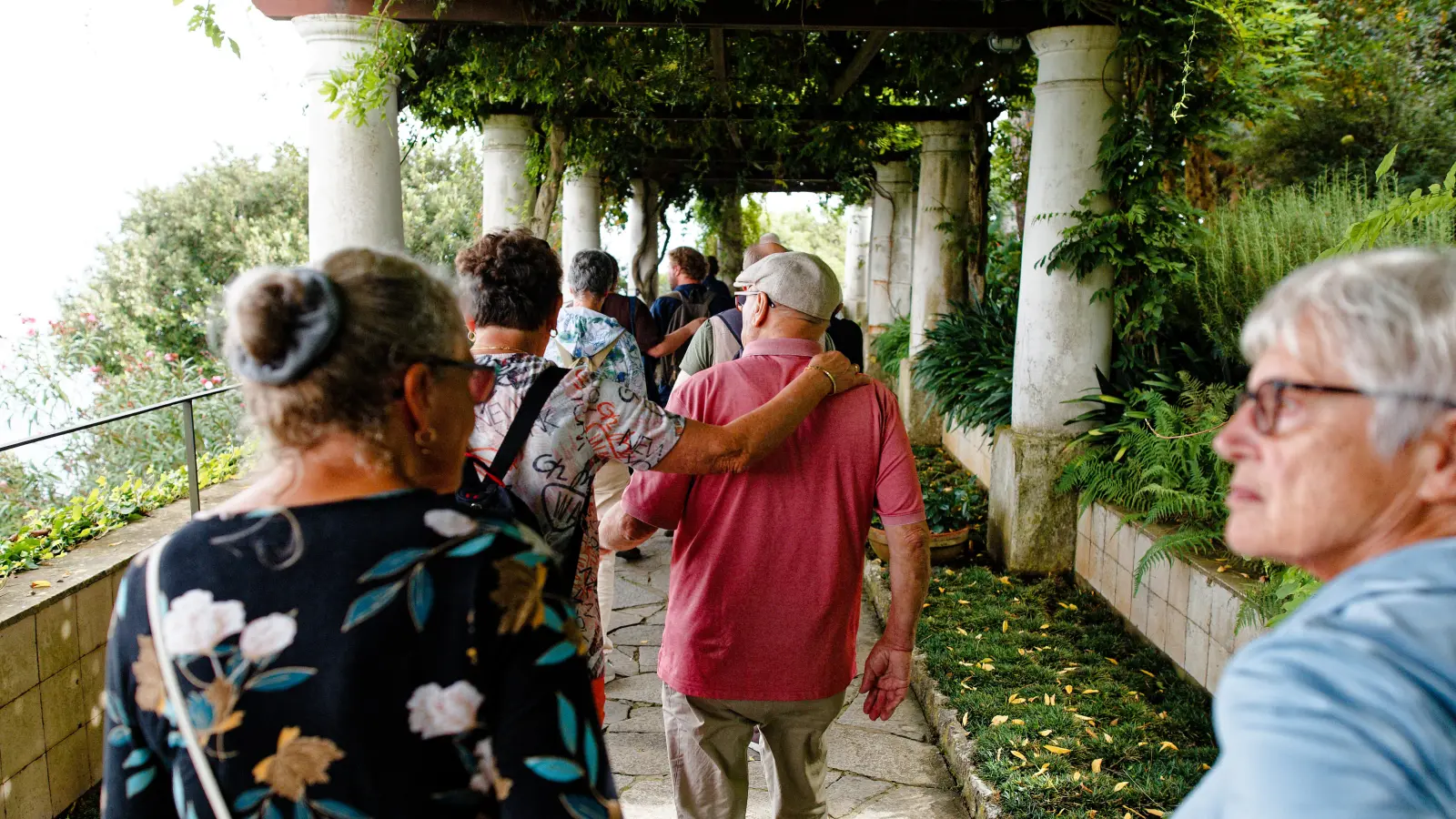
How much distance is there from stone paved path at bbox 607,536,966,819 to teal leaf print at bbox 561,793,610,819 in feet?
8.33

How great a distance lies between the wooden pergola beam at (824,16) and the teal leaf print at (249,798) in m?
4.70

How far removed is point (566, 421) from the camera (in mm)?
2139

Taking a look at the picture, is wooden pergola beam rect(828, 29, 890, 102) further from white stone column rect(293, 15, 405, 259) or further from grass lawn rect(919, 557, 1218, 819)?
grass lawn rect(919, 557, 1218, 819)

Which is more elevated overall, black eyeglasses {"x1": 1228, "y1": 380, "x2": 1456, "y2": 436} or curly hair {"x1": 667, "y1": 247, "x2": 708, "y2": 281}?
curly hair {"x1": 667, "y1": 247, "x2": 708, "y2": 281}

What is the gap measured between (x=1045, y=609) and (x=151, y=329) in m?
13.3

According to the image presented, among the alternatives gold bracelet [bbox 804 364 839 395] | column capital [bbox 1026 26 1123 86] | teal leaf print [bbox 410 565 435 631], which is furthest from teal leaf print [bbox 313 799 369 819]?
column capital [bbox 1026 26 1123 86]

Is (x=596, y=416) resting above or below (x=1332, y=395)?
below

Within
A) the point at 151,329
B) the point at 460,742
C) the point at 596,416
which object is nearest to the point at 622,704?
the point at 596,416

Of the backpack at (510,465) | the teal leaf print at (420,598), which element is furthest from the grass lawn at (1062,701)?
the teal leaf print at (420,598)

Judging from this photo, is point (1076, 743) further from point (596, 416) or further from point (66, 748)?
point (66, 748)

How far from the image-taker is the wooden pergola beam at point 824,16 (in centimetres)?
525

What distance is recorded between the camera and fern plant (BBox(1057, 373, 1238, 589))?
446 centimetres

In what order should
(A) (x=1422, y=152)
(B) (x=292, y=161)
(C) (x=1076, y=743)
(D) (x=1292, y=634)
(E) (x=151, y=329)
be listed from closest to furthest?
(D) (x=1292, y=634), (C) (x=1076, y=743), (A) (x=1422, y=152), (E) (x=151, y=329), (B) (x=292, y=161)

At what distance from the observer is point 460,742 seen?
3.84 ft
